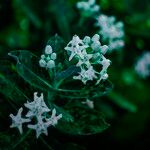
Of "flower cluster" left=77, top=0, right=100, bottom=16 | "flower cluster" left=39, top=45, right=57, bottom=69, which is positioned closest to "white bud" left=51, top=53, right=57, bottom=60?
"flower cluster" left=39, top=45, right=57, bottom=69

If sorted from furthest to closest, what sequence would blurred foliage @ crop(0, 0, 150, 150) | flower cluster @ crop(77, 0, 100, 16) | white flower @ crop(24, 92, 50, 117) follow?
flower cluster @ crop(77, 0, 100, 16) < blurred foliage @ crop(0, 0, 150, 150) < white flower @ crop(24, 92, 50, 117)

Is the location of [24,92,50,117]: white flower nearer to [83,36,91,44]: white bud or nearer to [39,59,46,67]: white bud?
[39,59,46,67]: white bud

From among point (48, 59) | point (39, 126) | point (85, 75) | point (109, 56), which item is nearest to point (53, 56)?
point (48, 59)

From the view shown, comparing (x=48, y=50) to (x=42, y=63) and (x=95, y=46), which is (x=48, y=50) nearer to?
(x=42, y=63)

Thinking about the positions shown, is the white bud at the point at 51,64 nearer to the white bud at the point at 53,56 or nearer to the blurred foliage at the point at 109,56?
the white bud at the point at 53,56

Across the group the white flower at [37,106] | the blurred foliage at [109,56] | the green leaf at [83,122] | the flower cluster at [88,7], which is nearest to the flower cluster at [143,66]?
the blurred foliage at [109,56]

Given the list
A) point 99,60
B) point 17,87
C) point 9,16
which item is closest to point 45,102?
point 17,87

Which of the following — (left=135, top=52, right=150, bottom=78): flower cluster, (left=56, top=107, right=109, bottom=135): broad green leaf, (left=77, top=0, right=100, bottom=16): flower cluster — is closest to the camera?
(left=56, top=107, right=109, bottom=135): broad green leaf
